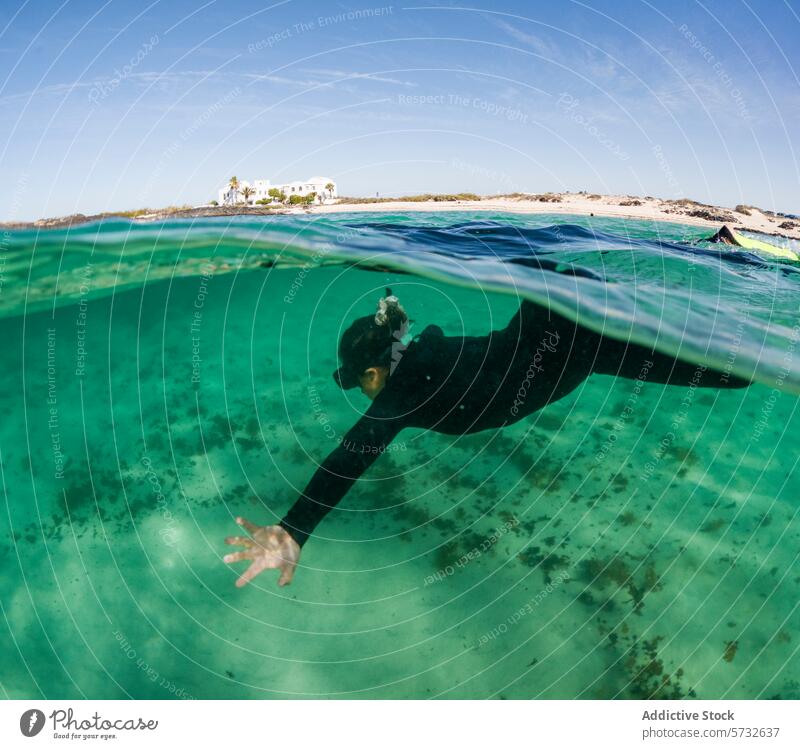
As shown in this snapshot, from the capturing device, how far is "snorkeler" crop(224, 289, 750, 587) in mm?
6125

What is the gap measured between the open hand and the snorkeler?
0.03ft

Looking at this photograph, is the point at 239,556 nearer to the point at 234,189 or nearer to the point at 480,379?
the point at 480,379

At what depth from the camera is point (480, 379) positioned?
31.1ft

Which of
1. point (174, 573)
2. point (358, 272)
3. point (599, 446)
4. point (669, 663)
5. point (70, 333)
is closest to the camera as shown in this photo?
point (669, 663)

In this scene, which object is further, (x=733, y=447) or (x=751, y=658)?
(x=733, y=447)

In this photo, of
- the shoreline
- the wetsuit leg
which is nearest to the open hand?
the shoreline

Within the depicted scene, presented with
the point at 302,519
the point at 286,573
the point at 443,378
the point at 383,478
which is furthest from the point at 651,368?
the point at 286,573

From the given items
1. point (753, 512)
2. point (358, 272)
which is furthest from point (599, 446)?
point (358, 272)

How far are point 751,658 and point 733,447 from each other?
278 inches

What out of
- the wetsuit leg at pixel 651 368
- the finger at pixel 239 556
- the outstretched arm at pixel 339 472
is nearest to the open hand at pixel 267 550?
the finger at pixel 239 556

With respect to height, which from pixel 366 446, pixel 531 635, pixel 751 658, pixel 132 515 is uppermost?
pixel 366 446
